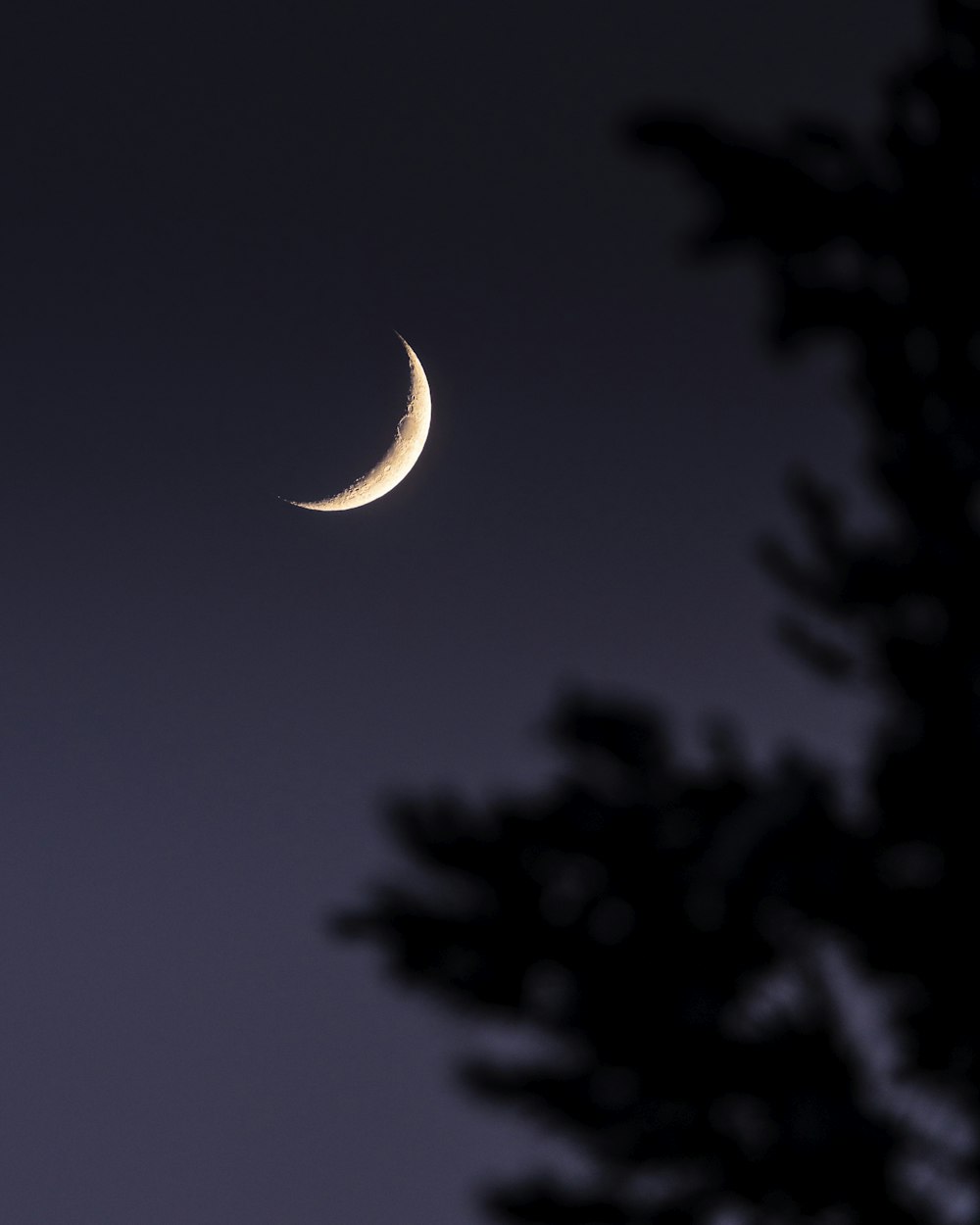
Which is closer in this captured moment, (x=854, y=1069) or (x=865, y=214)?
(x=854, y=1069)

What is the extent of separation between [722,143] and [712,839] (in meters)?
3.37

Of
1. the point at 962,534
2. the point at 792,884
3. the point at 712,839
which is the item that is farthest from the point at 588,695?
the point at 962,534

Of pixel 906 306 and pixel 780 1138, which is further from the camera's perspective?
pixel 906 306

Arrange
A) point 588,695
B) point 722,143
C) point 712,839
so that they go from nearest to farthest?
point 712,839
point 588,695
point 722,143

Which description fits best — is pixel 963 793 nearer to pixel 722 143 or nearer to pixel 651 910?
pixel 651 910

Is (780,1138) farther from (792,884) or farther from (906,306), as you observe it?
(906,306)

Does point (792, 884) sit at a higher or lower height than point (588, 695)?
lower

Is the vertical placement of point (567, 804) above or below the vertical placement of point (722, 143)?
below

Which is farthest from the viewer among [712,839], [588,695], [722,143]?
[722,143]

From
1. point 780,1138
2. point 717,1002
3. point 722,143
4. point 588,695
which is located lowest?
point 780,1138

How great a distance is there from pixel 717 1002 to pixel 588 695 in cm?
144

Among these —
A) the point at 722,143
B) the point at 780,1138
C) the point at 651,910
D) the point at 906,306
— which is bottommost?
the point at 780,1138

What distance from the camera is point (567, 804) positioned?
486 centimetres

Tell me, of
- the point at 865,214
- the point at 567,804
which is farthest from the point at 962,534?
the point at 567,804
